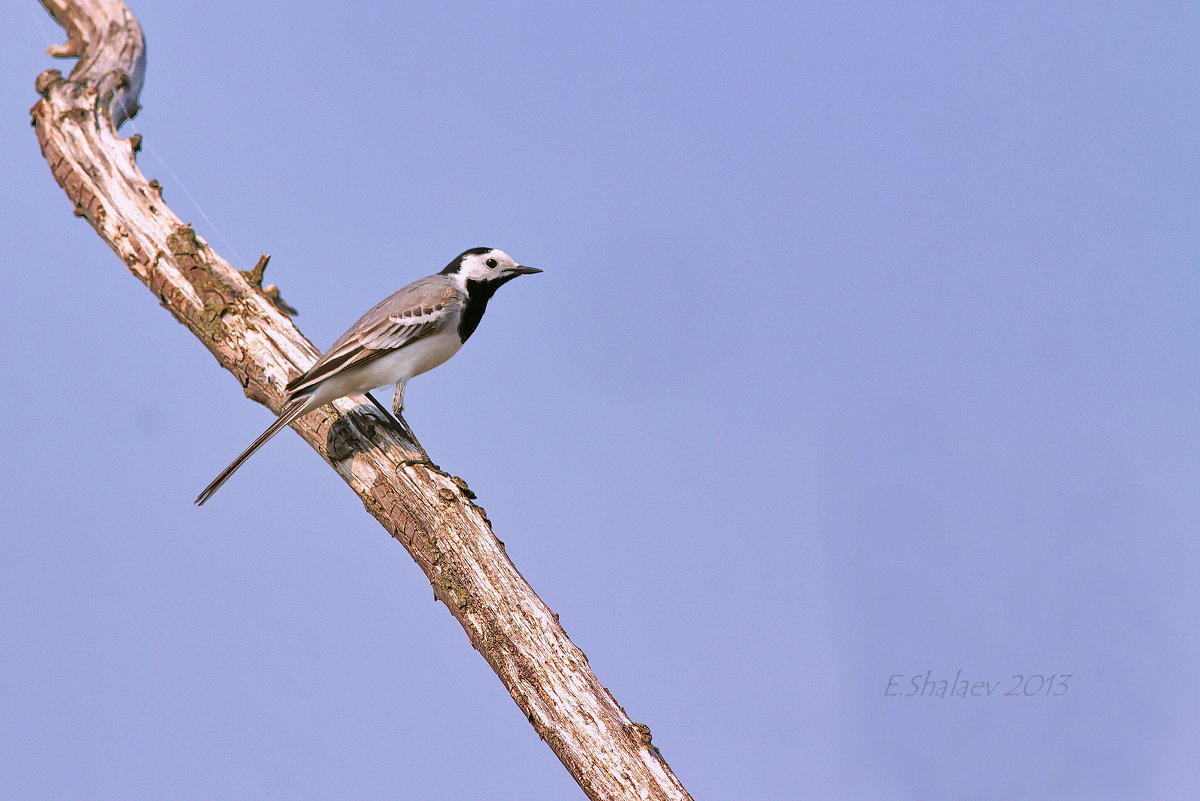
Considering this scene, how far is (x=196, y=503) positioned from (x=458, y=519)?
2017 millimetres

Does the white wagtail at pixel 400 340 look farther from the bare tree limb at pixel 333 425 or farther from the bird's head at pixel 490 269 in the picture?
the bare tree limb at pixel 333 425

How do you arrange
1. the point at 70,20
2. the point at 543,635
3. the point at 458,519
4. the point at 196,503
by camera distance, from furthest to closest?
the point at 70,20
the point at 196,503
the point at 458,519
the point at 543,635

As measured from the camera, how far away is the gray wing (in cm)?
716

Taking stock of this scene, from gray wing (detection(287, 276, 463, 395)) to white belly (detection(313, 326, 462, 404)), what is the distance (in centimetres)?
6

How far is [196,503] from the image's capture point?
7109 millimetres

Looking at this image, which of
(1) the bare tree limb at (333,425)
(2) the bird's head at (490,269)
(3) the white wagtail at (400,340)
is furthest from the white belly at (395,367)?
(2) the bird's head at (490,269)

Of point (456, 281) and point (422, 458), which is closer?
point (422, 458)

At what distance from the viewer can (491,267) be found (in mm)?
8523

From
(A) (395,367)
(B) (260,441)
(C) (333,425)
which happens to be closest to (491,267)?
(A) (395,367)

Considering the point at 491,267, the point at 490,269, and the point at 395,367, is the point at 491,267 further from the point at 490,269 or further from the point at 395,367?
the point at 395,367

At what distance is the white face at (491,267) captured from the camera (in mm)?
8492

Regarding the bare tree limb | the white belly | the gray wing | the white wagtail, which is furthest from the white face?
the bare tree limb

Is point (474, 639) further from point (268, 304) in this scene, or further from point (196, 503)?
point (268, 304)

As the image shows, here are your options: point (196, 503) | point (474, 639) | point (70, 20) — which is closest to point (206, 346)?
point (196, 503)
